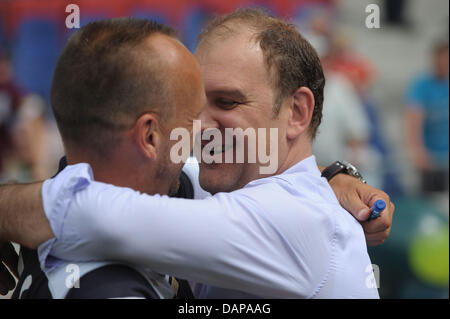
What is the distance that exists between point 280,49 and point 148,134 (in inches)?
24.6

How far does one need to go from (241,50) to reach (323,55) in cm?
507

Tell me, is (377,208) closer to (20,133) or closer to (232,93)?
(232,93)

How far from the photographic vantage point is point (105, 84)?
1603 millimetres

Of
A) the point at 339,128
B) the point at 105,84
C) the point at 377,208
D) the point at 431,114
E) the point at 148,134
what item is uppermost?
the point at 105,84

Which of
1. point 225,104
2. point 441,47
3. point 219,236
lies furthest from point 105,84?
point 441,47

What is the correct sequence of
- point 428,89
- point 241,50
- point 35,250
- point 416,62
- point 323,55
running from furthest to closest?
point 416,62 → point 323,55 → point 428,89 → point 241,50 → point 35,250

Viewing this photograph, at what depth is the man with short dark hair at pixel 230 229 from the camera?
5.01 feet

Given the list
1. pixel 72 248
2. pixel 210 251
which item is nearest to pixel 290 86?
pixel 210 251

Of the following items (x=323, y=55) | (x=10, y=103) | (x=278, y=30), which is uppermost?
(x=278, y=30)

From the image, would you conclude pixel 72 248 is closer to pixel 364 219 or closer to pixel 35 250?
pixel 35 250

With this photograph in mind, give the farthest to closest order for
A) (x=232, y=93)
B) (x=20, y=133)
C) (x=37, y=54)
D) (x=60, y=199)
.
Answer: (x=37, y=54) → (x=20, y=133) → (x=232, y=93) → (x=60, y=199)

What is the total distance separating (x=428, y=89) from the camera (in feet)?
21.3

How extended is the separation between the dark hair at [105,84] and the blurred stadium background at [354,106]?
86.3 inches

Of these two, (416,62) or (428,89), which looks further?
(416,62)
